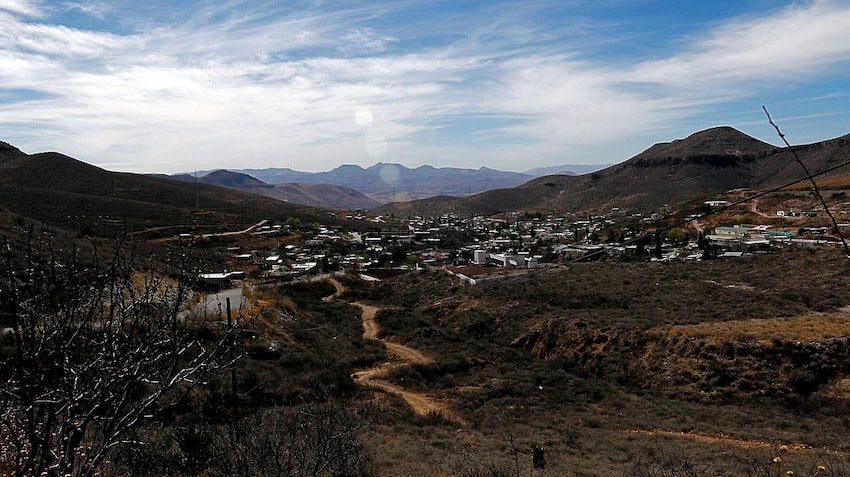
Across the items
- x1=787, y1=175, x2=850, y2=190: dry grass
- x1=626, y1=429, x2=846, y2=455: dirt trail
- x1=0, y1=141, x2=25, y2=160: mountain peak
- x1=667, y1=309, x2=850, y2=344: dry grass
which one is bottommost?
x1=626, y1=429, x2=846, y2=455: dirt trail

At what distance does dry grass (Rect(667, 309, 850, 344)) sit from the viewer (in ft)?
57.3

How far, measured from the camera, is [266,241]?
188ft

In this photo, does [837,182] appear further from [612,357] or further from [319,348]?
[319,348]

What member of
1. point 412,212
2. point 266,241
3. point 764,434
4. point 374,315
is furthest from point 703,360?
point 412,212

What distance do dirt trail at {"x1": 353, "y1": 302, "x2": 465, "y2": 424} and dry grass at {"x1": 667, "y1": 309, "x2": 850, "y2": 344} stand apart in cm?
1044

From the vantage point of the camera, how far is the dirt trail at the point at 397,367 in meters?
14.8

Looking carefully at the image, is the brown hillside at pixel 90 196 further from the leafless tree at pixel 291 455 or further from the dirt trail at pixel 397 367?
the leafless tree at pixel 291 455

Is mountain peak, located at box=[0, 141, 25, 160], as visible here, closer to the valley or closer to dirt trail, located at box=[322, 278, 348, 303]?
the valley

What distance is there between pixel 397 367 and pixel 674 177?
11467 cm

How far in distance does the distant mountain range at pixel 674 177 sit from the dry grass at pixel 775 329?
79224 millimetres

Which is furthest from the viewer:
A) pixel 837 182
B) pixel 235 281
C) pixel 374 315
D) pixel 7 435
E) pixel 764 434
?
pixel 837 182

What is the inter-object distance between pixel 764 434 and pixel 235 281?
29.4 meters

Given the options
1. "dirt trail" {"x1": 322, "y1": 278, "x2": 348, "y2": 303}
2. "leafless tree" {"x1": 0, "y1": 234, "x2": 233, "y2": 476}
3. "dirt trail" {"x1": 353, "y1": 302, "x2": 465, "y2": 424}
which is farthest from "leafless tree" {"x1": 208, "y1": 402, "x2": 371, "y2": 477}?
"dirt trail" {"x1": 322, "y1": 278, "x2": 348, "y2": 303}

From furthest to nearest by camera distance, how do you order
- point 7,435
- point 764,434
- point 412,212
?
1. point 412,212
2. point 764,434
3. point 7,435
